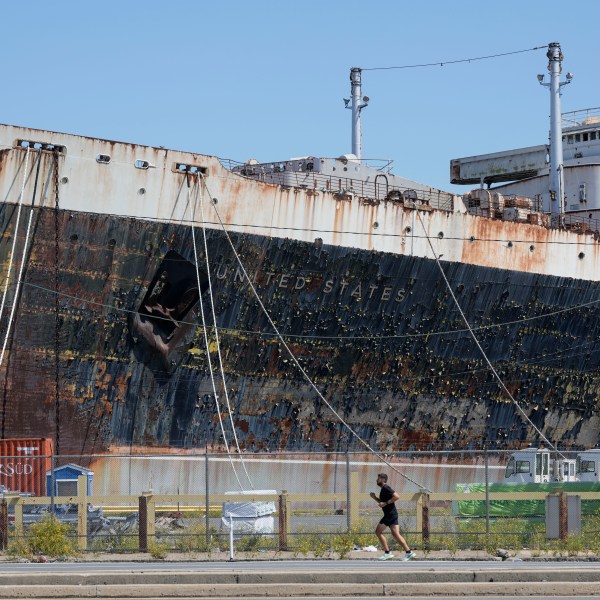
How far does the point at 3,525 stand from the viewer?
55.9 feet

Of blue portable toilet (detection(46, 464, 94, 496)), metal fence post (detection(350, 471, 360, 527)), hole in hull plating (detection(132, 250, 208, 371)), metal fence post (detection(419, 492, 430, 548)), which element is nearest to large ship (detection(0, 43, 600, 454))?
hole in hull plating (detection(132, 250, 208, 371))

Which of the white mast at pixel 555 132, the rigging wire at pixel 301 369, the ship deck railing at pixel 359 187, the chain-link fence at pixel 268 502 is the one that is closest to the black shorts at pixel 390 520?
the chain-link fence at pixel 268 502

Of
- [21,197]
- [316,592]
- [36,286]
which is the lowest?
[316,592]

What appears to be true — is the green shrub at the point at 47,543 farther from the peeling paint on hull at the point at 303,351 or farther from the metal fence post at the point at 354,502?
the peeling paint on hull at the point at 303,351

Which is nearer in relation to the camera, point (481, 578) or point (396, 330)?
point (481, 578)

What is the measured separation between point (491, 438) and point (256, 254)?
8972mm

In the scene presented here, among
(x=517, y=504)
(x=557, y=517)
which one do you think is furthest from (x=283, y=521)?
(x=517, y=504)

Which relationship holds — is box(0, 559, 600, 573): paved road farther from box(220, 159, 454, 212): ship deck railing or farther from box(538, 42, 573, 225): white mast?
box(538, 42, 573, 225): white mast

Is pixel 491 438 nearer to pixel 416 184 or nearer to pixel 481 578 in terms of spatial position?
pixel 416 184

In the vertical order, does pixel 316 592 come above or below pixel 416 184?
below

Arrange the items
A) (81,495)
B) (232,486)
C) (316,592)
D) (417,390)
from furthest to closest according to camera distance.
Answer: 1. (417,390)
2. (232,486)
3. (81,495)
4. (316,592)

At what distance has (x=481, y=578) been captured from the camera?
1247 cm

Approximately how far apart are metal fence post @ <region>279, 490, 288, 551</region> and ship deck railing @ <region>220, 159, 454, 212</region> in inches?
517

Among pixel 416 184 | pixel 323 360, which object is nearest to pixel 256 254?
pixel 323 360
